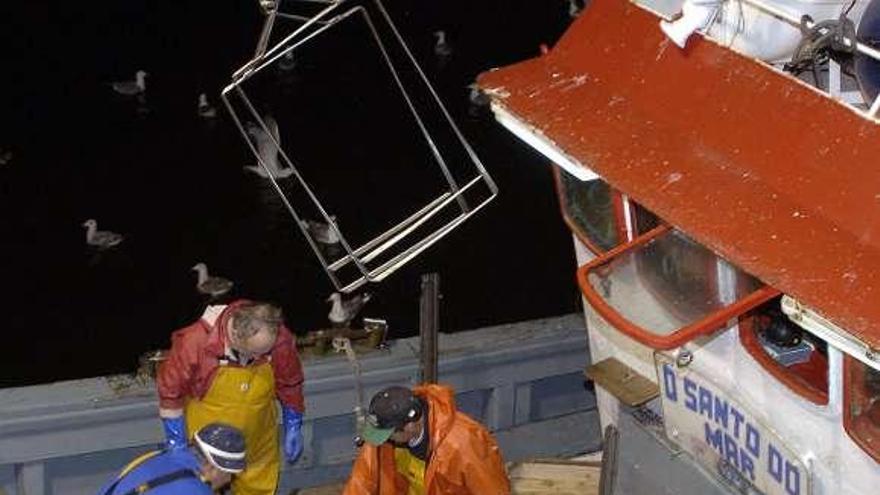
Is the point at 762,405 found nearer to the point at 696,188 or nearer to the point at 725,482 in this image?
the point at 725,482

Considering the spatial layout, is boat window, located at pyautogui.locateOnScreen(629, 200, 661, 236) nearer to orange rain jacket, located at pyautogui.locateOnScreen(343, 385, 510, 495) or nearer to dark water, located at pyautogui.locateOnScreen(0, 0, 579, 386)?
orange rain jacket, located at pyautogui.locateOnScreen(343, 385, 510, 495)

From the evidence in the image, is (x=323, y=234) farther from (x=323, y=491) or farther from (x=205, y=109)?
(x=323, y=491)

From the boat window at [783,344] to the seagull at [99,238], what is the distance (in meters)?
8.73

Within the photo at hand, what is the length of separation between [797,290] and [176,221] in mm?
10114

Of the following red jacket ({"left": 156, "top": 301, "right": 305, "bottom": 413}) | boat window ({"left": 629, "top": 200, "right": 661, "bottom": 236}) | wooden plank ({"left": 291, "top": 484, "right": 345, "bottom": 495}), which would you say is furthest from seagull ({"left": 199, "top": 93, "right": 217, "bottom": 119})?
boat window ({"left": 629, "top": 200, "right": 661, "bottom": 236})

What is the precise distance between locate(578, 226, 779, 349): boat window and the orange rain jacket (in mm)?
1191

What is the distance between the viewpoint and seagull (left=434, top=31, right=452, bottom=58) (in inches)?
698

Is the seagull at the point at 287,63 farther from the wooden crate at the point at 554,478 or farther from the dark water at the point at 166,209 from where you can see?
the wooden crate at the point at 554,478

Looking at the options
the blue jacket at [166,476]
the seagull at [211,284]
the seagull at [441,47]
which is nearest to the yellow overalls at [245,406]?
the blue jacket at [166,476]

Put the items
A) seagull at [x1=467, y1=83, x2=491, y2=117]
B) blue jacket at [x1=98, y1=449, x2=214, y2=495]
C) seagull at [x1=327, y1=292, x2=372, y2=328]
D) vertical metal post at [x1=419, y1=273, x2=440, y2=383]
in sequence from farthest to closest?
Answer: 1. seagull at [x1=467, y1=83, x2=491, y2=117]
2. seagull at [x1=327, y1=292, x2=372, y2=328]
3. vertical metal post at [x1=419, y1=273, x2=440, y2=383]
4. blue jacket at [x1=98, y1=449, x2=214, y2=495]

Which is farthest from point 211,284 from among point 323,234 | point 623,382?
point 623,382

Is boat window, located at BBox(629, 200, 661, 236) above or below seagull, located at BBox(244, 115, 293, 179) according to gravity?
above

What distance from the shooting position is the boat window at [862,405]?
4.56 m

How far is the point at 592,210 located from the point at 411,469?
1366 millimetres
